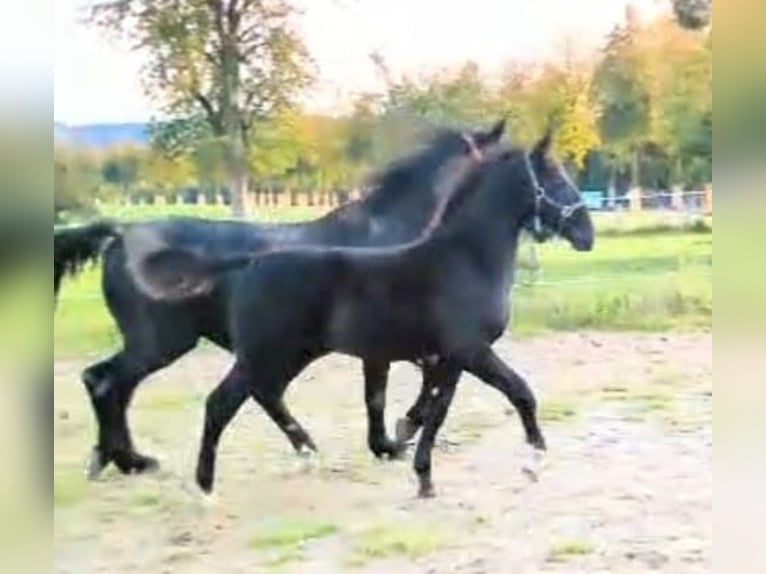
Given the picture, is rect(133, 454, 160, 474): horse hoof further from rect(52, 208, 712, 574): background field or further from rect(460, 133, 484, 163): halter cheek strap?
rect(460, 133, 484, 163): halter cheek strap

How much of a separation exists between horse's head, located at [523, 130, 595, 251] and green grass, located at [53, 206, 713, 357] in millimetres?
15

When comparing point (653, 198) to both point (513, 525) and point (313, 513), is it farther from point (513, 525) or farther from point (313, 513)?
point (313, 513)

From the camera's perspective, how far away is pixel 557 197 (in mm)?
2100

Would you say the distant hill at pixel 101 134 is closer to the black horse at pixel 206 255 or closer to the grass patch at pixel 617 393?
the black horse at pixel 206 255

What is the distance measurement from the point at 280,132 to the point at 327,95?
70 millimetres

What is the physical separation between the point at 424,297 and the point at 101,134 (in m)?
0.42

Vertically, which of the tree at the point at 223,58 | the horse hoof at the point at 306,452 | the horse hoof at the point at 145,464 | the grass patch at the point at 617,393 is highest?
the tree at the point at 223,58

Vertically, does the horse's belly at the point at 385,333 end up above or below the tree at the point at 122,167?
below

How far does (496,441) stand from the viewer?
212cm

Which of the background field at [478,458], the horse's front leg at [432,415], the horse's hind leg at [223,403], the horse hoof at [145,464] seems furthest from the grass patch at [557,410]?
the horse hoof at [145,464]

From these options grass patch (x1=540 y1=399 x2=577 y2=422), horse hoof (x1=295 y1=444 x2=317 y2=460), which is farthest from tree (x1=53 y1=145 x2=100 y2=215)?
grass patch (x1=540 y1=399 x2=577 y2=422)

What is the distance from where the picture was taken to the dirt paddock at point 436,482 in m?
2.09

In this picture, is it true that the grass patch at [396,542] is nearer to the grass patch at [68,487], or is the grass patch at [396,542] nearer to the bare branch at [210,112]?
the grass patch at [68,487]

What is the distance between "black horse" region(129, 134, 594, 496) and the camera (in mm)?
2096
